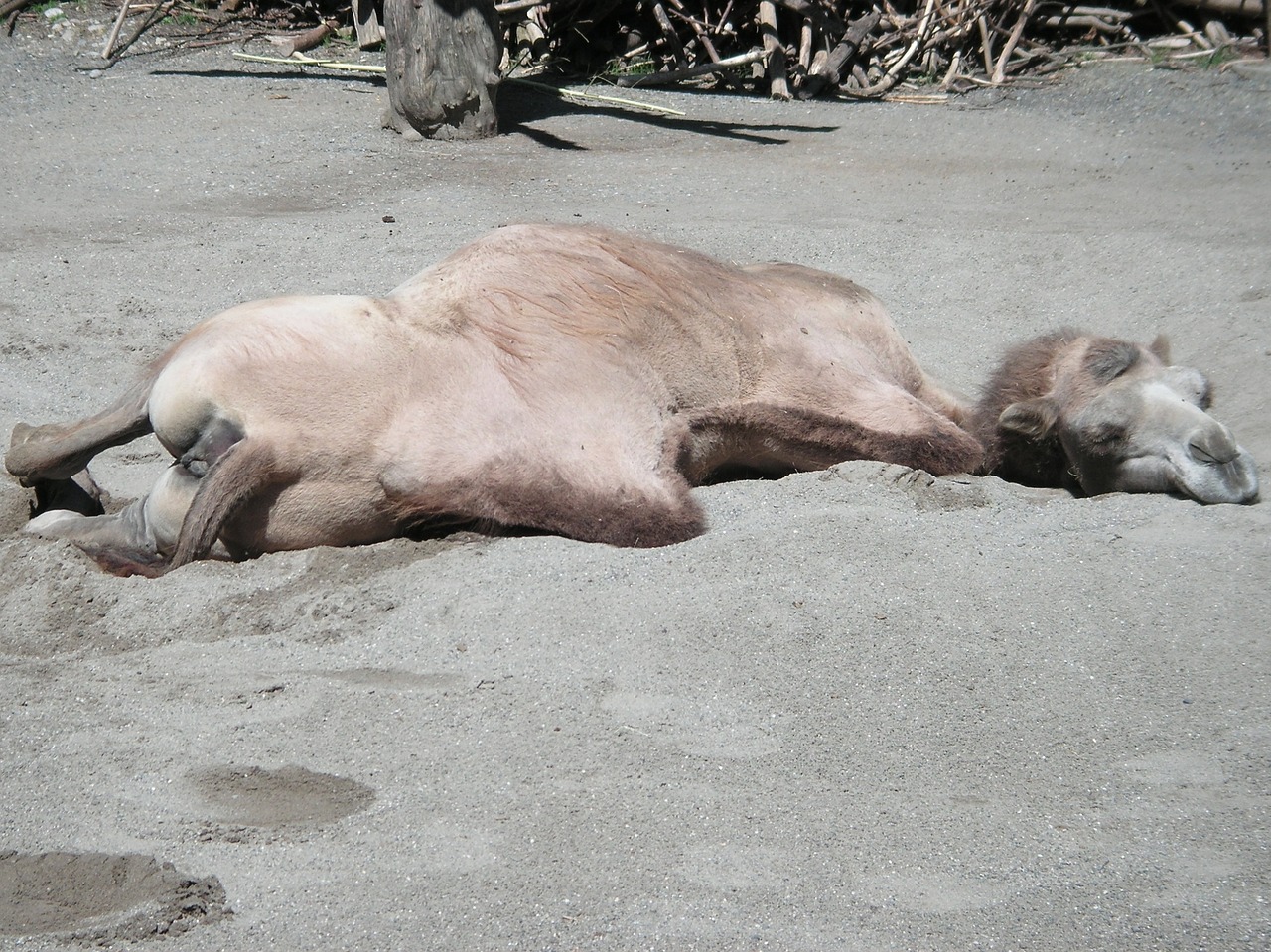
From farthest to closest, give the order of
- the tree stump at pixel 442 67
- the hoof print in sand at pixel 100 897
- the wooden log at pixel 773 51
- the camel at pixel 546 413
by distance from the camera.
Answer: the wooden log at pixel 773 51 < the tree stump at pixel 442 67 < the camel at pixel 546 413 < the hoof print in sand at pixel 100 897

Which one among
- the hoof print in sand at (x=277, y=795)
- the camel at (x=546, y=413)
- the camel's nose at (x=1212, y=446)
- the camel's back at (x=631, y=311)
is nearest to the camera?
the hoof print in sand at (x=277, y=795)

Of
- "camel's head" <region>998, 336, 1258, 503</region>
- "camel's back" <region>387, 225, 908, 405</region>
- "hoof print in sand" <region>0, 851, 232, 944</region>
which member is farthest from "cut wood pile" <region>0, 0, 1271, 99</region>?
"hoof print in sand" <region>0, 851, 232, 944</region>

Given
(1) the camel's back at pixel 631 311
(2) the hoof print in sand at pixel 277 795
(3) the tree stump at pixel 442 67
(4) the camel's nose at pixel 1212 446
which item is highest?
(3) the tree stump at pixel 442 67

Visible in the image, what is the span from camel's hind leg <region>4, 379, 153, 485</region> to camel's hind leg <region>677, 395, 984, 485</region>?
5.36 feet

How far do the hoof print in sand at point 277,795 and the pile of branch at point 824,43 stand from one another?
27.1ft

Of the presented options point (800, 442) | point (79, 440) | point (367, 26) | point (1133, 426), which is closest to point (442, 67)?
point (367, 26)

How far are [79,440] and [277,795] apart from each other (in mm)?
1543

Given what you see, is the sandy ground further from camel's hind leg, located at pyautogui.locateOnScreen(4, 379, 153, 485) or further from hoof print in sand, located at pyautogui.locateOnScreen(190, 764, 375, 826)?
camel's hind leg, located at pyautogui.locateOnScreen(4, 379, 153, 485)

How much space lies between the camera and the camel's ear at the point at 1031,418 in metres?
4.27

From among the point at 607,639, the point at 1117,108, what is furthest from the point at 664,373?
the point at 1117,108

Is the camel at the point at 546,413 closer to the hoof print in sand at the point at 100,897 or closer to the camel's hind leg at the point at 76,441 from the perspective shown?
the camel's hind leg at the point at 76,441

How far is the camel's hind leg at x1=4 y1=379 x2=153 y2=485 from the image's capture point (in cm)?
332

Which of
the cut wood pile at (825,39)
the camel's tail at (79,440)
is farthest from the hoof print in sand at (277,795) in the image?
the cut wood pile at (825,39)

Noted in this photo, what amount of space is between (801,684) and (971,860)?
60 centimetres
